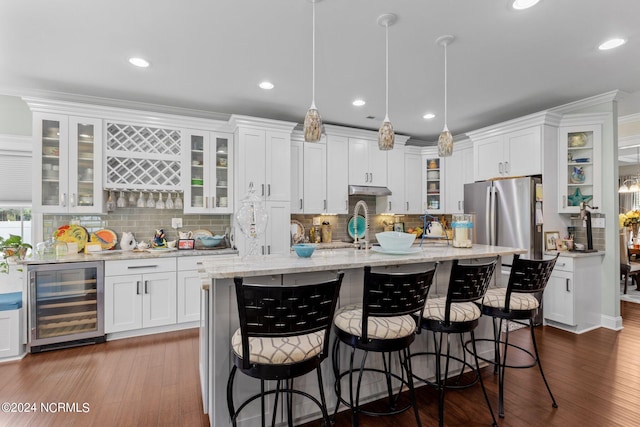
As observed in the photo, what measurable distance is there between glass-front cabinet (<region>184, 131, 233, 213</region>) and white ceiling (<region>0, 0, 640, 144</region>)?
1.39ft

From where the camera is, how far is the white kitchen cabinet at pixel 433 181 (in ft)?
18.4

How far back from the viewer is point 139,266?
11.7 ft

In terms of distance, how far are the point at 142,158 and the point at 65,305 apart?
1.79 m

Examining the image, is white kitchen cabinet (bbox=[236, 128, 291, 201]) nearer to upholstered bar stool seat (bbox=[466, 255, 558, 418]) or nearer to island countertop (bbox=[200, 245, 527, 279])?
island countertop (bbox=[200, 245, 527, 279])

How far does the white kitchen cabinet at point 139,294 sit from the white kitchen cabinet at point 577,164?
193 inches

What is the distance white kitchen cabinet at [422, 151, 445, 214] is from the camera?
562 centimetres

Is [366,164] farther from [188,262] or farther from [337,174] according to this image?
[188,262]

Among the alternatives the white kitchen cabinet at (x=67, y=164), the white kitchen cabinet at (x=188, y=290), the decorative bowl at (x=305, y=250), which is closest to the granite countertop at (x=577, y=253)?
the decorative bowl at (x=305, y=250)

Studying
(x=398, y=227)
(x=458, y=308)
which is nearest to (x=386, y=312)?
(x=458, y=308)

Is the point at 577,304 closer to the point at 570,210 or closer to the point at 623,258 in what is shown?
A: the point at 570,210

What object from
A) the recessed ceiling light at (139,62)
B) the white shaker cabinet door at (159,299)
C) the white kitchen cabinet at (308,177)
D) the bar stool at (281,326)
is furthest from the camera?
the white kitchen cabinet at (308,177)

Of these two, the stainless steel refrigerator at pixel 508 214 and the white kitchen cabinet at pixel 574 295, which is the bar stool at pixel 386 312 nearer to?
the stainless steel refrigerator at pixel 508 214

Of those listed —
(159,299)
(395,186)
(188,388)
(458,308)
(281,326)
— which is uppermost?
(395,186)

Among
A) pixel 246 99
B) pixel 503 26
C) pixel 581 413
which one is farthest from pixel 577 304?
pixel 246 99
